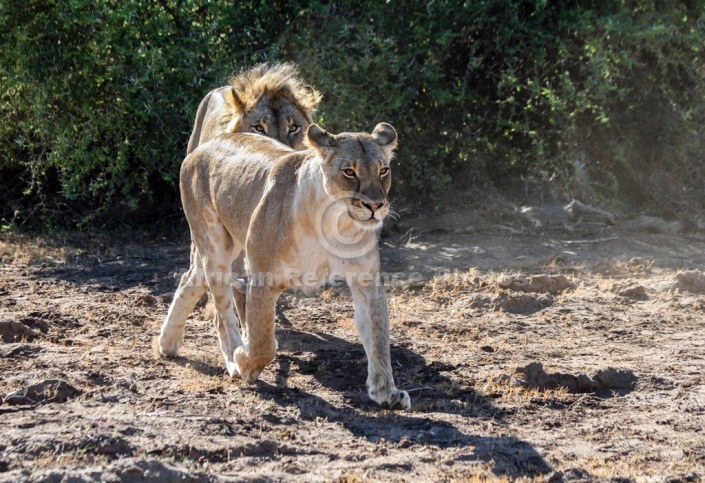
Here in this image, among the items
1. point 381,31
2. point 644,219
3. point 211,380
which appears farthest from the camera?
Answer: point 381,31

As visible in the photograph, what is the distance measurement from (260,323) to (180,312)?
1.16 m

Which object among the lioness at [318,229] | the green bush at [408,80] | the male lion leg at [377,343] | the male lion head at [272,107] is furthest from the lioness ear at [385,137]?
the green bush at [408,80]

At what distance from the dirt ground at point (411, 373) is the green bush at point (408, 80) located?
1170 millimetres

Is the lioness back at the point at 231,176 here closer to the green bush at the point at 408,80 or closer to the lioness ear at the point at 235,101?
the lioness ear at the point at 235,101

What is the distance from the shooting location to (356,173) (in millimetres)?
4883

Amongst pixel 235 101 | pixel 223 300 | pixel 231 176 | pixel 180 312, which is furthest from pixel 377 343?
pixel 235 101

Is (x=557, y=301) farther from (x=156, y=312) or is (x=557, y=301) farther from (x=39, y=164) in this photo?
(x=39, y=164)

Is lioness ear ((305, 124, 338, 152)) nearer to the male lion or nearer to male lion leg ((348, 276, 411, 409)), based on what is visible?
male lion leg ((348, 276, 411, 409))

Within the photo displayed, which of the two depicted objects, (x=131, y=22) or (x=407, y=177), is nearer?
(x=131, y=22)

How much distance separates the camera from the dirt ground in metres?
4.16

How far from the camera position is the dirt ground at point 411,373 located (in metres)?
4.16

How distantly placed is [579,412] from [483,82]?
6.24 m

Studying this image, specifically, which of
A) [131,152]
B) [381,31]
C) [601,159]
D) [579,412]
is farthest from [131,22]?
[579,412]

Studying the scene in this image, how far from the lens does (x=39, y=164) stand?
1037cm
